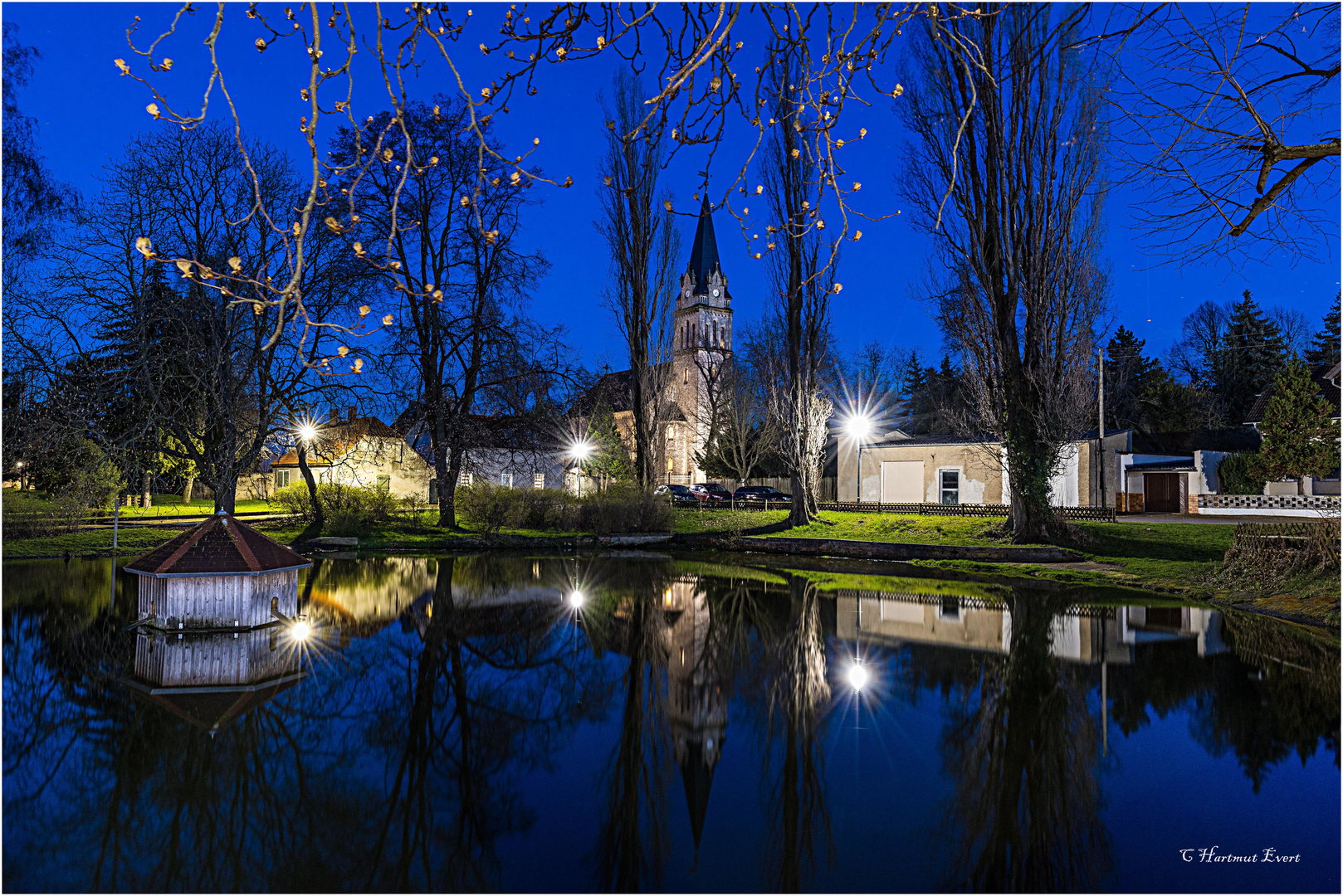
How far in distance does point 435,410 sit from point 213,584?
554 inches

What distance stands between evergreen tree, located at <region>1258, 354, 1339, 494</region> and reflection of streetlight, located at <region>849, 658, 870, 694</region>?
85.9ft

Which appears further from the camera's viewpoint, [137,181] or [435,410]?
[435,410]

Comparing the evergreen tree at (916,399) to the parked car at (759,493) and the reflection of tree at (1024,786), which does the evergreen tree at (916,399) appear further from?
the reflection of tree at (1024,786)

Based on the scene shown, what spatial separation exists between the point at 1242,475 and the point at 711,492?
24.2 meters

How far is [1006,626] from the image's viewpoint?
10.2m

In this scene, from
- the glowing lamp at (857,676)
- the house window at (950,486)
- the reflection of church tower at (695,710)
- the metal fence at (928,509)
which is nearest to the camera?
the reflection of church tower at (695,710)

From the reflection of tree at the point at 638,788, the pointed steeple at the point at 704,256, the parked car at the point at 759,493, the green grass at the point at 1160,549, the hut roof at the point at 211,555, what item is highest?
the pointed steeple at the point at 704,256

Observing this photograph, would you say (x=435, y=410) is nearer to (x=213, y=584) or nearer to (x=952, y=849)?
(x=213, y=584)

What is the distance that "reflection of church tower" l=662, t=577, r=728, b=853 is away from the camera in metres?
5.00

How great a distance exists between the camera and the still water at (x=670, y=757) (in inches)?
157

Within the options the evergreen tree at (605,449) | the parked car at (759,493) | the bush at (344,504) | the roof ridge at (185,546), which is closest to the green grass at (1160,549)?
the roof ridge at (185,546)

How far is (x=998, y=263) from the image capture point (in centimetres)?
1886

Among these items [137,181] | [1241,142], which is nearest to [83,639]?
[1241,142]

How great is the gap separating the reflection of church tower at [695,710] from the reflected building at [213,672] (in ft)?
11.5
